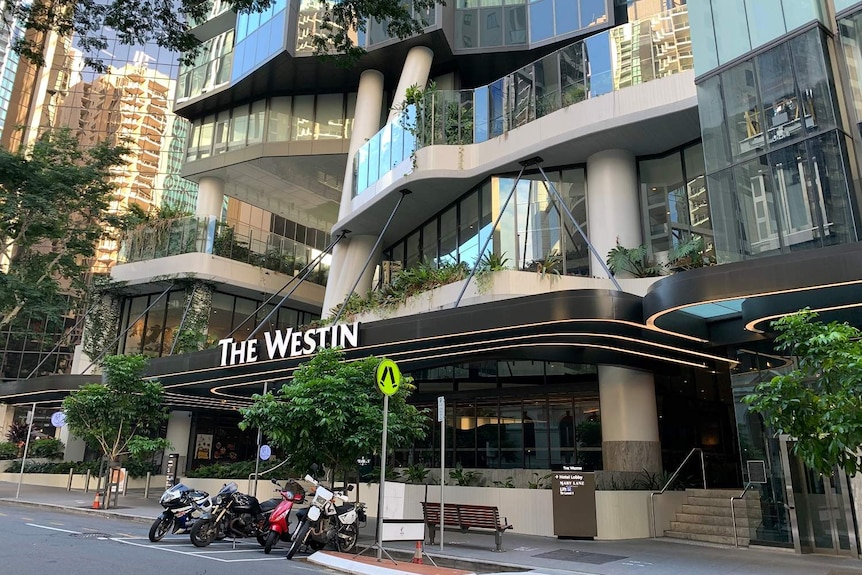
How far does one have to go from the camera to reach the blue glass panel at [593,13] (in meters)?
23.0

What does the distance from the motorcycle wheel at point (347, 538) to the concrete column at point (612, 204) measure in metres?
9.80

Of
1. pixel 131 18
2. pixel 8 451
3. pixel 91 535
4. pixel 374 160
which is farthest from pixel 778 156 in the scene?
pixel 8 451

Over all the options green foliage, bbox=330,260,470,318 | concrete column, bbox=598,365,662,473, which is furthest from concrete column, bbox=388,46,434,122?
concrete column, bbox=598,365,662,473

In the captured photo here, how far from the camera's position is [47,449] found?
35594 millimetres

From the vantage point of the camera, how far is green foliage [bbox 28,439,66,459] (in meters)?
35.4

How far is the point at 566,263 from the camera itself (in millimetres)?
19016

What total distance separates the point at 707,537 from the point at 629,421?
10.7ft

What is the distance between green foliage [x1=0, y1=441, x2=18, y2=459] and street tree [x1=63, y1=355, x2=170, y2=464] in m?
19.2

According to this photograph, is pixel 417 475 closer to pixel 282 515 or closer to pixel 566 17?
pixel 282 515

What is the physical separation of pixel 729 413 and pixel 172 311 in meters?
27.9

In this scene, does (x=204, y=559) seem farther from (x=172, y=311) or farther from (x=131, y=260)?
(x=131, y=260)

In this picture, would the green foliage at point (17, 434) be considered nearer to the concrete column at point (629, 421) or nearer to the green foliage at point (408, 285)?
the green foliage at point (408, 285)

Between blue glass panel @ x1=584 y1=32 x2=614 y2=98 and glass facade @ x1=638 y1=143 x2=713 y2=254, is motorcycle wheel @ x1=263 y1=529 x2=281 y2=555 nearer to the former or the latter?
glass facade @ x1=638 y1=143 x2=713 y2=254

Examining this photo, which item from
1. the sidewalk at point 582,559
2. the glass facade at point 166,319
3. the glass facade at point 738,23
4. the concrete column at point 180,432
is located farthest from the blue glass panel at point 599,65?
the concrete column at point 180,432
